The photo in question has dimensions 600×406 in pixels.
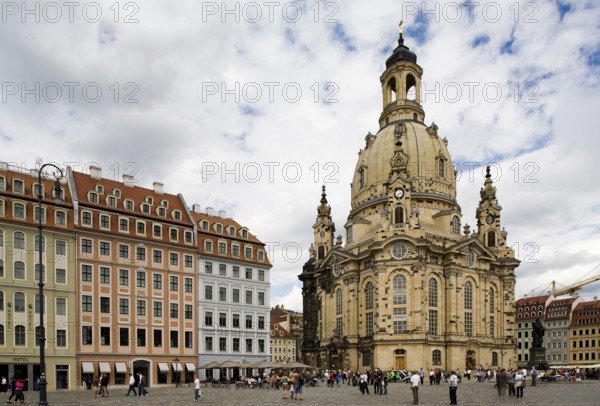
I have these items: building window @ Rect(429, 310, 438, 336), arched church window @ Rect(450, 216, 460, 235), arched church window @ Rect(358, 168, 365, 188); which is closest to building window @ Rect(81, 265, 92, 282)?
building window @ Rect(429, 310, 438, 336)

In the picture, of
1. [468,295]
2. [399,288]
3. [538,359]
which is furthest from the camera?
[468,295]

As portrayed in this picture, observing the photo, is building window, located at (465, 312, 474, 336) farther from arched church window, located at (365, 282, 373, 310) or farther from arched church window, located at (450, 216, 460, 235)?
arched church window, located at (365, 282, 373, 310)

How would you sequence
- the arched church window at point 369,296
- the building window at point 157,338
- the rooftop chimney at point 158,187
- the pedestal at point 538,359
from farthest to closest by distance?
1. the arched church window at point 369,296
2. the rooftop chimney at point 158,187
3. the pedestal at point 538,359
4. the building window at point 157,338

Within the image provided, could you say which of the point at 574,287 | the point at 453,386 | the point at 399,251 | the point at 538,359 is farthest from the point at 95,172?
the point at 574,287

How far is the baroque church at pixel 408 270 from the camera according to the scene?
260 feet

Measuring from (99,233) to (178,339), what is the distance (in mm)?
14226

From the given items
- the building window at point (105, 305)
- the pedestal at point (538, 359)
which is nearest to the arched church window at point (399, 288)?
the pedestal at point (538, 359)

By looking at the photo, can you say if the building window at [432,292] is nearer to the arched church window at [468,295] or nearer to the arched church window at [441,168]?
the arched church window at [468,295]

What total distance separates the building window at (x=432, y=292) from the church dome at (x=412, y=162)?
14.6m

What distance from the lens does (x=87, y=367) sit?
56.7 meters

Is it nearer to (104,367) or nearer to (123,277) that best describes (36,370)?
(104,367)

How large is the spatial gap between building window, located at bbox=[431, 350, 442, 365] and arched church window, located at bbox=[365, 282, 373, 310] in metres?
10.4

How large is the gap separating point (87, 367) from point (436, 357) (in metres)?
43.7

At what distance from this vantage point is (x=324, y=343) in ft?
302
